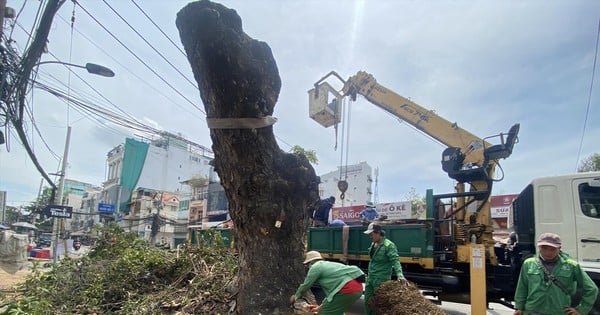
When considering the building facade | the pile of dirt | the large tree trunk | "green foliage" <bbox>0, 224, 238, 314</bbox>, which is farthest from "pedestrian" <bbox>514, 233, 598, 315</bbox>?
the building facade

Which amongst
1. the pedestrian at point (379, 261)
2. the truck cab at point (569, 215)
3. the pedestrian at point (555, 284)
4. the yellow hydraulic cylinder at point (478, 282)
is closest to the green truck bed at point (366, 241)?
the yellow hydraulic cylinder at point (478, 282)

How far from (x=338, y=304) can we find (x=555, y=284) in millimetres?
2132

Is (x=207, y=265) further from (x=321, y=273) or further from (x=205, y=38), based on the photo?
(x=205, y=38)

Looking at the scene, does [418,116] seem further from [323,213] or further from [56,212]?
[56,212]

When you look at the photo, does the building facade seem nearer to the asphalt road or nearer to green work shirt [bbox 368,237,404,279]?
the asphalt road

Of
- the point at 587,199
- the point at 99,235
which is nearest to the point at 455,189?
the point at 587,199

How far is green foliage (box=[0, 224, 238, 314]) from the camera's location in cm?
514

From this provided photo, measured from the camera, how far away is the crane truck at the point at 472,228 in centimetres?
542

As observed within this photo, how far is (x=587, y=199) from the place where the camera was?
540 cm

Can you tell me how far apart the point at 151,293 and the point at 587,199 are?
21.4 ft

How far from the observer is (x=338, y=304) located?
13.7ft

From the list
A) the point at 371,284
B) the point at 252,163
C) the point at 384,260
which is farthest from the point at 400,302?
the point at 252,163

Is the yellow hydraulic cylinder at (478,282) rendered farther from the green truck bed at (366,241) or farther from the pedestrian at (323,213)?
the pedestrian at (323,213)

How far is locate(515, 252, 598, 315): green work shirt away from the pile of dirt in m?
0.95
